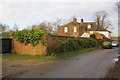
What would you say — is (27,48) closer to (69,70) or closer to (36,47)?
(36,47)

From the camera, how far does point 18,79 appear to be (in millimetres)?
6438

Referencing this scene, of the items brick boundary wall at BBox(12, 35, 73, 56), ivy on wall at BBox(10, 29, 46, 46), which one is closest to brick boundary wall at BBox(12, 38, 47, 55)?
brick boundary wall at BBox(12, 35, 73, 56)

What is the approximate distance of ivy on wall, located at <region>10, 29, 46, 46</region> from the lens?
1519 cm

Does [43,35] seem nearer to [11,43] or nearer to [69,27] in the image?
[11,43]

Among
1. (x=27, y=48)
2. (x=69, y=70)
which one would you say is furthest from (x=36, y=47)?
(x=69, y=70)

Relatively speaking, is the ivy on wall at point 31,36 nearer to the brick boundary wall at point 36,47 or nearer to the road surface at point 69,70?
the brick boundary wall at point 36,47

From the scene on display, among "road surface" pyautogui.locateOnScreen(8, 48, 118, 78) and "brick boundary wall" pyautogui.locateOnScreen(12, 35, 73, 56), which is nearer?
"road surface" pyautogui.locateOnScreen(8, 48, 118, 78)

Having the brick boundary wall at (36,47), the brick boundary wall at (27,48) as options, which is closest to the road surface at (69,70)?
the brick boundary wall at (36,47)

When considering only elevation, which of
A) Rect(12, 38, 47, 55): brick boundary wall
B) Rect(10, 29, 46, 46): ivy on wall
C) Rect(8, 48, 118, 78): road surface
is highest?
Rect(10, 29, 46, 46): ivy on wall

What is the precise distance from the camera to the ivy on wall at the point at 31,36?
15187 mm

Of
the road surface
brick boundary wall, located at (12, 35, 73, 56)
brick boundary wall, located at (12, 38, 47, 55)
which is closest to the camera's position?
the road surface

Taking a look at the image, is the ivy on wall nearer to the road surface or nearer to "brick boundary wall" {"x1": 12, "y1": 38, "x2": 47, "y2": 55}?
"brick boundary wall" {"x1": 12, "y1": 38, "x2": 47, "y2": 55}

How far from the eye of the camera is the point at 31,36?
15.4 metres

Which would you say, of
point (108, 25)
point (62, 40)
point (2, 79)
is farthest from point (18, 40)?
point (108, 25)
